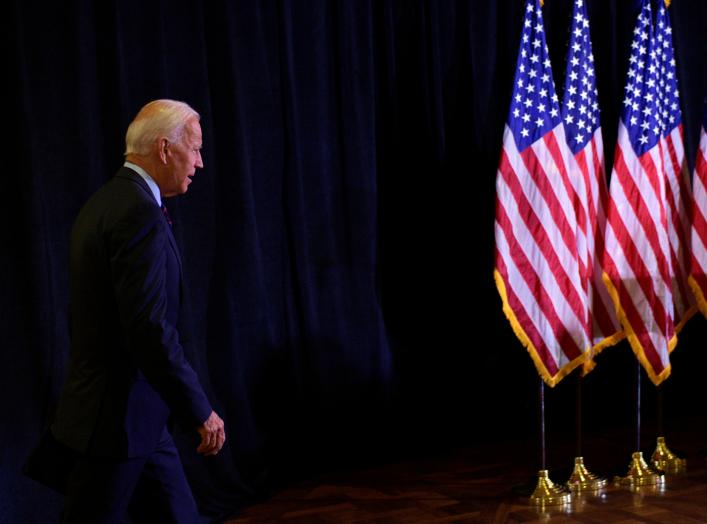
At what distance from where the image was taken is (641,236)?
4641mm

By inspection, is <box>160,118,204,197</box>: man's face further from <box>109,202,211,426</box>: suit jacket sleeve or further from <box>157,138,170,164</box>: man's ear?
<box>109,202,211,426</box>: suit jacket sleeve

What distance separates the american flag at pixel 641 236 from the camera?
4.58m

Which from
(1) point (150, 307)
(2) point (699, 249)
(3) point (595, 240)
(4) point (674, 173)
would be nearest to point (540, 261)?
(3) point (595, 240)

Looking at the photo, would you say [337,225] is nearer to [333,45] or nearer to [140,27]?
[333,45]

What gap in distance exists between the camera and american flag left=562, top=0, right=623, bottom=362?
4562 mm

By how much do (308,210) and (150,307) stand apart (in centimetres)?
277

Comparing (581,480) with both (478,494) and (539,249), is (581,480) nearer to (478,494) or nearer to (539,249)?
(478,494)

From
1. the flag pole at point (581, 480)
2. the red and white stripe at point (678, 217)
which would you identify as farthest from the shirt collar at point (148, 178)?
the red and white stripe at point (678, 217)

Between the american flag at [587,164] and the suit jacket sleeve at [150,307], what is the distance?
9.15ft

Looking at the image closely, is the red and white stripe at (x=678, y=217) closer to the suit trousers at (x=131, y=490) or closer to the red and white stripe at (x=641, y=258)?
the red and white stripe at (x=641, y=258)

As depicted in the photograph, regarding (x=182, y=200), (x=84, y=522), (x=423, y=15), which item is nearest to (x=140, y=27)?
(x=182, y=200)

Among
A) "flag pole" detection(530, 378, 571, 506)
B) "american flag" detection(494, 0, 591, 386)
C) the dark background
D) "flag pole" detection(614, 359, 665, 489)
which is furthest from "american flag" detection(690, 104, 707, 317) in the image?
"flag pole" detection(530, 378, 571, 506)

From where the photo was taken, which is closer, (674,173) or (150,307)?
(150,307)

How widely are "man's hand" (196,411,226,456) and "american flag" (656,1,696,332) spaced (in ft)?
11.1
